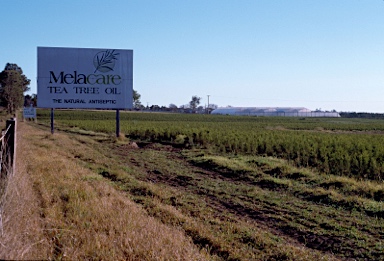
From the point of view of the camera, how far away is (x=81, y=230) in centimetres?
585

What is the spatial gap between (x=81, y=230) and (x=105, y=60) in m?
22.1

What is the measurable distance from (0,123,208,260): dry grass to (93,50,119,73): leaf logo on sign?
19191mm

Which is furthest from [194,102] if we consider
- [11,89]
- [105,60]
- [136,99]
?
[105,60]

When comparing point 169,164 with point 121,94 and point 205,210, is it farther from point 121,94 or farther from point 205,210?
point 121,94

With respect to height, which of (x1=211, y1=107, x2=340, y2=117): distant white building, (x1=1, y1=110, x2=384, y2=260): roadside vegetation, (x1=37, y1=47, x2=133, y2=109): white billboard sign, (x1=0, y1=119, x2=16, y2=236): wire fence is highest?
(x1=37, y1=47, x2=133, y2=109): white billboard sign

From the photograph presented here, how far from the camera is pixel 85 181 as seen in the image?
988 centimetres

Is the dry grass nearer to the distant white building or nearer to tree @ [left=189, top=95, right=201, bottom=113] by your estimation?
the distant white building

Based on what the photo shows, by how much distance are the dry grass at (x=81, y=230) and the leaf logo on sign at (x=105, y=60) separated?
756 inches

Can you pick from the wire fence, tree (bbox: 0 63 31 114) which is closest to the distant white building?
tree (bbox: 0 63 31 114)

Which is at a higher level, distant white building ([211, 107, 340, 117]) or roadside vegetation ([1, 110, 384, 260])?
distant white building ([211, 107, 340, 117])

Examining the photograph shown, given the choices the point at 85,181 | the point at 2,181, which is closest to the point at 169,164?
the point at 85,181

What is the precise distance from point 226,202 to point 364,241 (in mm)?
3228

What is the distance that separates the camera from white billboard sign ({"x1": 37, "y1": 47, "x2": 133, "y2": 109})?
86.6ft

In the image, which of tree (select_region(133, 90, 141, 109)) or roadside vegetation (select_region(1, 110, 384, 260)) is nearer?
roadside vegetation (select_region(1, 110, 384, 260))
